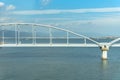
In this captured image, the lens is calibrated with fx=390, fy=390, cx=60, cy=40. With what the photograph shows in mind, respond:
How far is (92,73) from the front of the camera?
57.6m

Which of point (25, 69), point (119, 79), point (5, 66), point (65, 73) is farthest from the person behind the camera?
point (5, 66)

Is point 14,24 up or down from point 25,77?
up

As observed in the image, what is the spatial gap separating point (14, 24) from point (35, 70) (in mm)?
23246

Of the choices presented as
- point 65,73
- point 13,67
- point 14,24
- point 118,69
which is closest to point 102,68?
point 118,69

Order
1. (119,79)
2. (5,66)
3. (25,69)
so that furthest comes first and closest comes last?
(5,66), (25,69), (119,79)

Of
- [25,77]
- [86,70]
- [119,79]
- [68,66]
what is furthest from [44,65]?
[119,79]

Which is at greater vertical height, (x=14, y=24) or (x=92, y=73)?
(x=14, y=24)

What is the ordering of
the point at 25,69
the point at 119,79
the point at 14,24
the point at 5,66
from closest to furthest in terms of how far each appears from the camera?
the point at 119,79 → the point at 25,69 → the point at 5,66 → the point at 14,24

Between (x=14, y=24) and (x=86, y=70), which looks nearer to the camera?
(x=86, y=70)

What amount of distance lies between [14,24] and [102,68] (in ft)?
84.1

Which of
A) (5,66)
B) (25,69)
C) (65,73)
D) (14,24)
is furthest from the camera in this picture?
(14,24)

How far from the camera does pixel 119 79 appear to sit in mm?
52344

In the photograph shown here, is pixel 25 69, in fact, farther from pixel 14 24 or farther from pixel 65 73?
pixel 14 24

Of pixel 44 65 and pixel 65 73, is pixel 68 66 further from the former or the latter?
pixel 65 73
